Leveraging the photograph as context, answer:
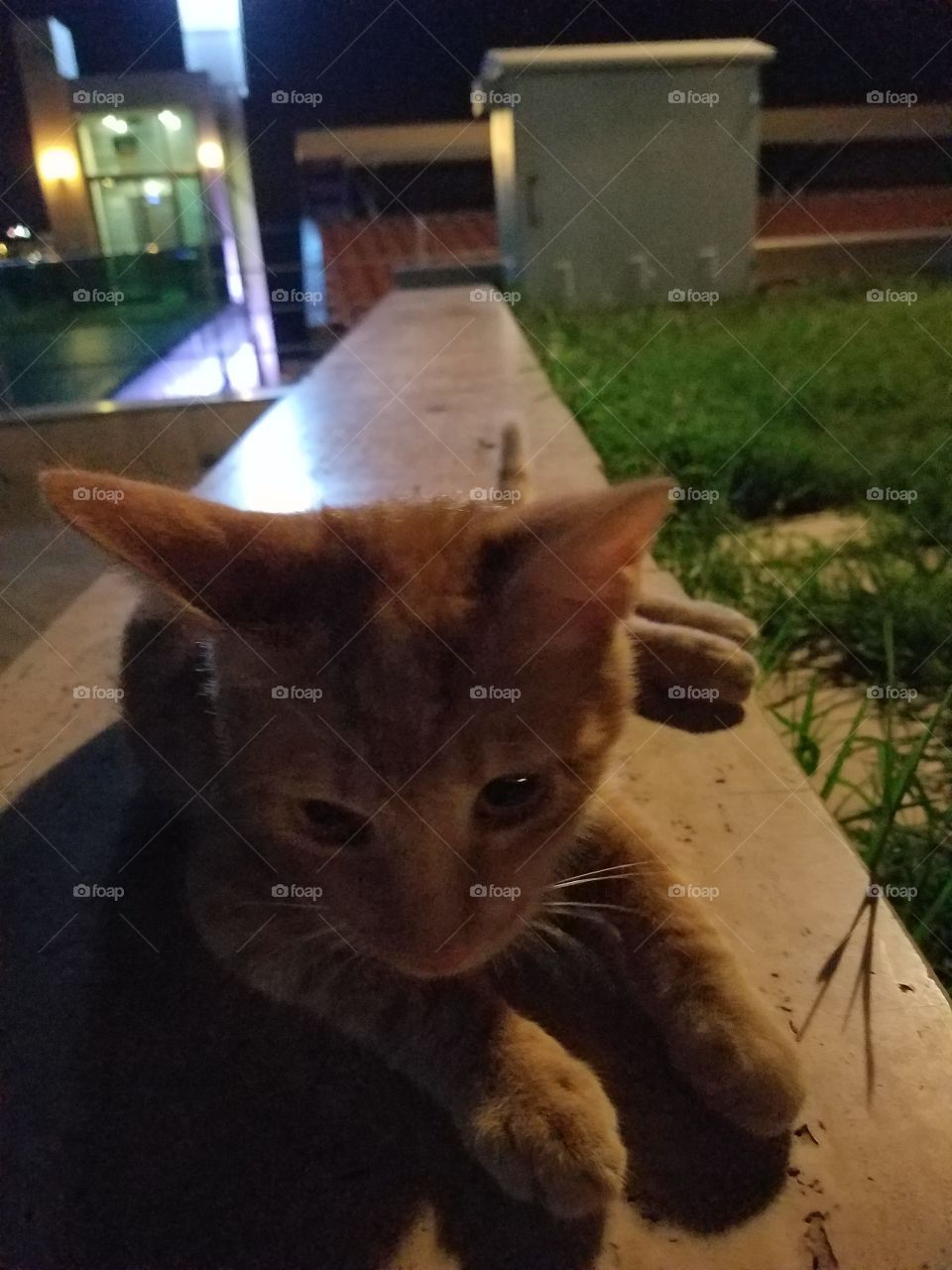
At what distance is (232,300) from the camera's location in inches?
66.9

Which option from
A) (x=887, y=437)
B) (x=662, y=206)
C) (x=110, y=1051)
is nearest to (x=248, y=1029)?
(x=110, y=1051)

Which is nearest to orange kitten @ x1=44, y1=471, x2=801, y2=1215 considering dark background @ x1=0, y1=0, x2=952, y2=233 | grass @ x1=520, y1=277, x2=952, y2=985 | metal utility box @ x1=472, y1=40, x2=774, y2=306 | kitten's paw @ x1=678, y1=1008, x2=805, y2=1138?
kitten's paw @ x1=678, y1=1008, x2=805, y2=1138

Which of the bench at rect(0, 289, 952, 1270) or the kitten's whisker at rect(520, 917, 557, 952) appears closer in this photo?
the bench at rect(0, 289, 952, 1270)

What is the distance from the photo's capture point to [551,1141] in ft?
2.00

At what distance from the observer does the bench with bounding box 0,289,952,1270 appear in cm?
60

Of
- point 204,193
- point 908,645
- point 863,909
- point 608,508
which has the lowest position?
point 908,645

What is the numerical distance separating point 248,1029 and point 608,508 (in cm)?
53

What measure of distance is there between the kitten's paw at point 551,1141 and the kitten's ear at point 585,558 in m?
0.34

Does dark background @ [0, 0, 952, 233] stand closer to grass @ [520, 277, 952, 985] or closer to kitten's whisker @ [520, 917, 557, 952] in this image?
grass @ [520, 277, 952, 985]

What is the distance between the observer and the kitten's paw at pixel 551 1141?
0.60 metres

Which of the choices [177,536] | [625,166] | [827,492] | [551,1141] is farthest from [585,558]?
[827,492]

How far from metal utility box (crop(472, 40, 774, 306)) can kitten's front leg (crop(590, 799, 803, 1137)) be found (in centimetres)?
104

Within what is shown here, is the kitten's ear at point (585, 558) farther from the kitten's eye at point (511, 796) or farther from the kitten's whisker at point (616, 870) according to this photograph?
the kitten's whisker at point (616, 870)

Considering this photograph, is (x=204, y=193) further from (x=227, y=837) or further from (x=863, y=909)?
(x=863, y=909)
